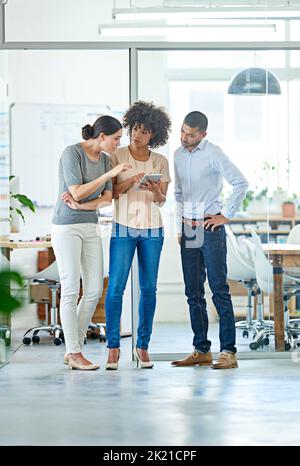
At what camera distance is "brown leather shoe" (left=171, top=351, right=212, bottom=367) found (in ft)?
20.0

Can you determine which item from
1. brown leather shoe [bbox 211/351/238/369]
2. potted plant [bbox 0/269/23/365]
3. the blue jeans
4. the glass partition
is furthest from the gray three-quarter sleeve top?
potted plant [bbox 0/269/23/365]

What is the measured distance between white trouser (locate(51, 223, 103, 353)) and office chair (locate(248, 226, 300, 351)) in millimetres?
1206

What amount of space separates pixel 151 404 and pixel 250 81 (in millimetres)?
2569

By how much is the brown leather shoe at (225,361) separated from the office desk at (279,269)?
593 mm

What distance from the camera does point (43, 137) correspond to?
866cm

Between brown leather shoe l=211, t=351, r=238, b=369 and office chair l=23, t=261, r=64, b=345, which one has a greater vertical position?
office chair l=23, t=261, r=64, b=345

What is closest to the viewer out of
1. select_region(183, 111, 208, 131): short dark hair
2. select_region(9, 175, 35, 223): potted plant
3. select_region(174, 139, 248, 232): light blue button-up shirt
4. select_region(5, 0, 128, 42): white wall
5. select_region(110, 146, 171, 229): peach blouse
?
select_region(110, 146, 171, 229): peach blouse

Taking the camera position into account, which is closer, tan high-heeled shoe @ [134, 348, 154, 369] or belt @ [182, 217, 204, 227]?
tan high-heeled shoe @ [134, 348, 154, 369]

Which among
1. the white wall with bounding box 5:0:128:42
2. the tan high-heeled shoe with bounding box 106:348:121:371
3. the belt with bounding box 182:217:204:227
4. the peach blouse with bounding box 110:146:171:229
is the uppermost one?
the white wall with bounding box 5:0:128:42

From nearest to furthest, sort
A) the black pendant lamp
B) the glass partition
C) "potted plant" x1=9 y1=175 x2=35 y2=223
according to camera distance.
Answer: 1. the black pendant lamp
2. "potted plant" x1=9 y1=175 x2=35 y2=223
3. the glass partition

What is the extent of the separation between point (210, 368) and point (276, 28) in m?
2.36

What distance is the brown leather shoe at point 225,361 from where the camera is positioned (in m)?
5.96

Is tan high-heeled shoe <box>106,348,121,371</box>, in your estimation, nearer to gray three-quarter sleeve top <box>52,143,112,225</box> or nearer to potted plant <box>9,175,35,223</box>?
gray three-quarter sleeve top <box>52,143,112,225</box>

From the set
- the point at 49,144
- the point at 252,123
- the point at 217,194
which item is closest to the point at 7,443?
the point at 217,194
